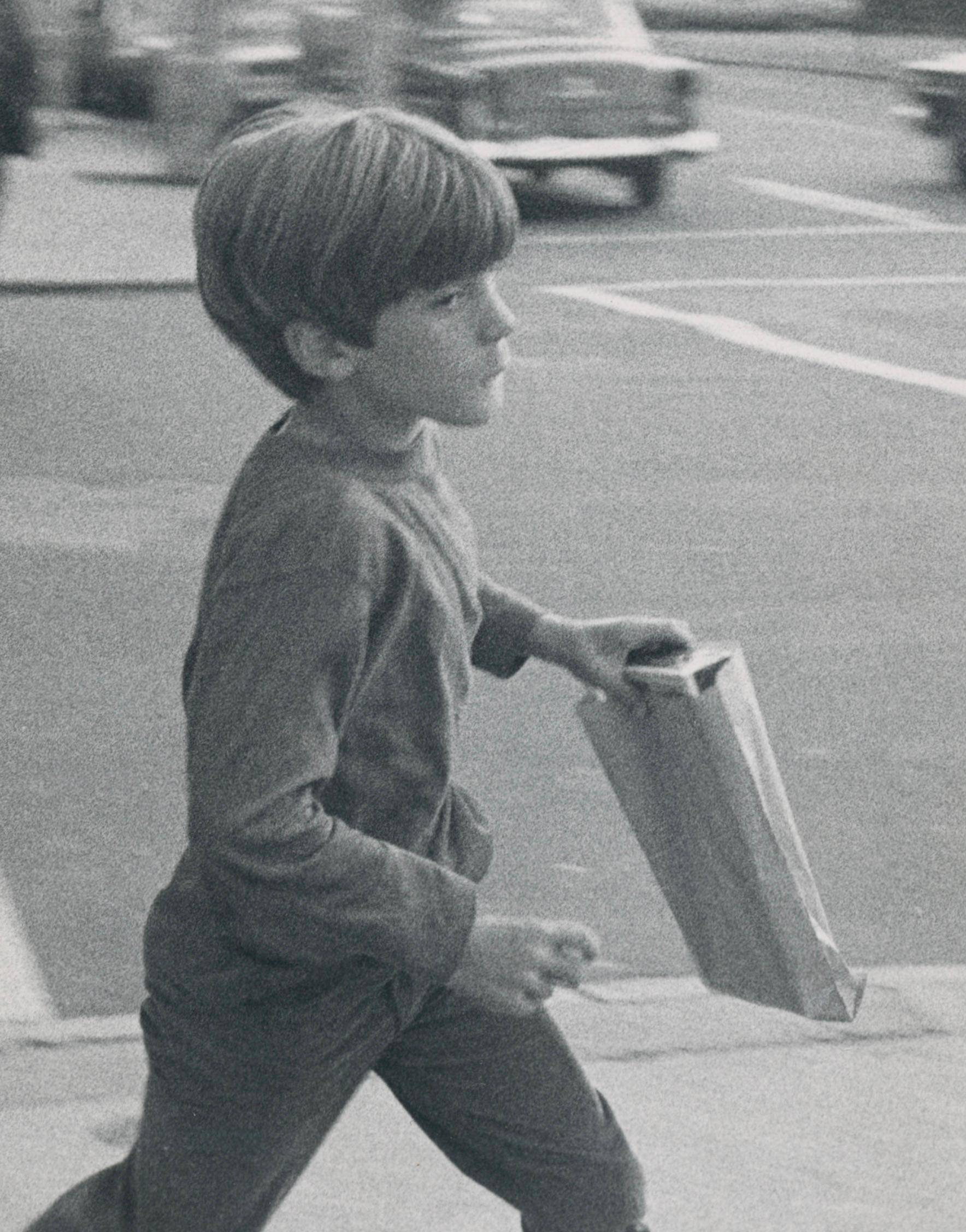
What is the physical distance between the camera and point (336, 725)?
259cm

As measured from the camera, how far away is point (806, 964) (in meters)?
2.87

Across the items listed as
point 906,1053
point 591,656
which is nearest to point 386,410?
point 591,656

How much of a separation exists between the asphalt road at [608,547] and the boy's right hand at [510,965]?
95.8 inches

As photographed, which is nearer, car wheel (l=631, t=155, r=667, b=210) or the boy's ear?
the boy's ear

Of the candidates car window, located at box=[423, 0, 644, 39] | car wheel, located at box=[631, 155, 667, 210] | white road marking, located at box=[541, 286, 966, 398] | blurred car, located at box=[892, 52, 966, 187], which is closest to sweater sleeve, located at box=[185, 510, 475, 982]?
white road marking, located at box=[541, 286, 966, 398]

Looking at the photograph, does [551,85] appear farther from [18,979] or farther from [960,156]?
[18,979]

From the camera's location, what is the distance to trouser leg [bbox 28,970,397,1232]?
2760 mm

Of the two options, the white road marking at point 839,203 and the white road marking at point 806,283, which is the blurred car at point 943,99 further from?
the white road marking at point 806,283

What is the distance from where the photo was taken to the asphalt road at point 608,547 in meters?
5.82

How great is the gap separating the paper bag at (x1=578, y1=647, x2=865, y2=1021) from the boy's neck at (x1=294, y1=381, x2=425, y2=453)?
366 millimetres

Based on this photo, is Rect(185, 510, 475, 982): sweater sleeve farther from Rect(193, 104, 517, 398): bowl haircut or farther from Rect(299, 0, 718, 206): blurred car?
Rect(299, 0, 718, 206): blurred car

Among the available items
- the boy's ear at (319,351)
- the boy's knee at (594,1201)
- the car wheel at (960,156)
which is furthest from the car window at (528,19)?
the boy's ear at (319,351)

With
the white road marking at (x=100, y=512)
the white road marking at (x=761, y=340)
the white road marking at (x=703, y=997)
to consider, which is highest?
the white road marking at (x=703, y=997)

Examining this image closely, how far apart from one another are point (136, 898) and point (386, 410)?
3008mm
